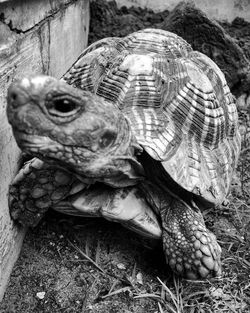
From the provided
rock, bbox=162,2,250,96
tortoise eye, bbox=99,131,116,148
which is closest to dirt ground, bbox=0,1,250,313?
tortoise eye, bbox=99,131,116,148

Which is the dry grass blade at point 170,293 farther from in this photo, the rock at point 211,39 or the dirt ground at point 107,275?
the rock at point 211,39

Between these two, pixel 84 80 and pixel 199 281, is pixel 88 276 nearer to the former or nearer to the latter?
pixel 199 281

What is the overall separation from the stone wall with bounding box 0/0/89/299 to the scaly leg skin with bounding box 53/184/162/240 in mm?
266

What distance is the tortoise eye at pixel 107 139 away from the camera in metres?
1.49

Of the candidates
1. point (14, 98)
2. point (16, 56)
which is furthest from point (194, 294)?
point (16, 56)

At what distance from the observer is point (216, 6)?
4621mm

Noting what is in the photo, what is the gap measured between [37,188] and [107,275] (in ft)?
1.84

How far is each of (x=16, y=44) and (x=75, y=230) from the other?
39.4 inches

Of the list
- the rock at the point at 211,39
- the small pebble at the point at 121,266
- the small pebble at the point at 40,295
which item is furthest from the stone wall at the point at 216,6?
the small pebble at the point at 40,295

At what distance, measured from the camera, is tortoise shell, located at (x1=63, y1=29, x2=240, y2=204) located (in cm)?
179

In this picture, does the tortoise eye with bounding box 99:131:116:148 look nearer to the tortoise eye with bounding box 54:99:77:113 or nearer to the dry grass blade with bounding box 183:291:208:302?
the tortoise eye with bounding box 54:99:77:113

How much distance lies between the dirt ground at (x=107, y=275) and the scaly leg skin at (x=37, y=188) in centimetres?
28

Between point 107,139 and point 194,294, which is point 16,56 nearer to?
point 107,139

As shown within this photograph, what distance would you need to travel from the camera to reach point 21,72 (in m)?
1.80
